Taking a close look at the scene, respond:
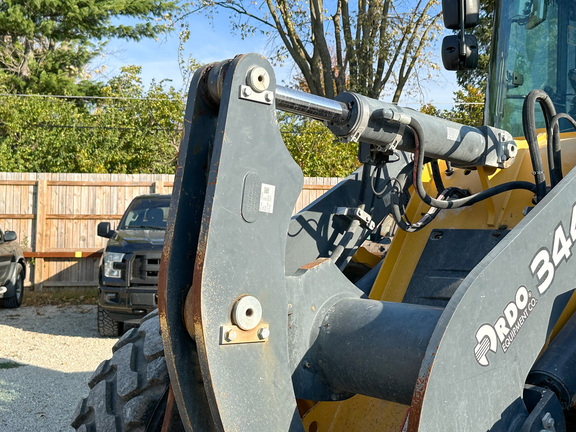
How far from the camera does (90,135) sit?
17375mm

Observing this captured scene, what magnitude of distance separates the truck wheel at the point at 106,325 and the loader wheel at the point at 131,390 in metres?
6.88

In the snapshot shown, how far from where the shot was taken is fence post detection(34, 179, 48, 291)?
13438 mm

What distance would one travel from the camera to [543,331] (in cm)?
207

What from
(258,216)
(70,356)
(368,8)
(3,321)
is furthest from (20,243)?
(258,216)

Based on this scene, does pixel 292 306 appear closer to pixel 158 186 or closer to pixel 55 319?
pixel 55 319

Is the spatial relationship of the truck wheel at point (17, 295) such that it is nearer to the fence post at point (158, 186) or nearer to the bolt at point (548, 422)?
the fence post at point (158, 186)

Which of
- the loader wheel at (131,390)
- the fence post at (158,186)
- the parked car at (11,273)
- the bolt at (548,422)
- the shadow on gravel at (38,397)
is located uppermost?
the fence post at (158,186)

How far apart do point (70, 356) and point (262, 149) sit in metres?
7.20

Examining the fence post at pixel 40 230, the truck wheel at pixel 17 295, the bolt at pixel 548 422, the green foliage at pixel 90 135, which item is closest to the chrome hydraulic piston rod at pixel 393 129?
the bolt at pixel 548 422

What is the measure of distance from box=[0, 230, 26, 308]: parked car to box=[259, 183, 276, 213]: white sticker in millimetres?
10119

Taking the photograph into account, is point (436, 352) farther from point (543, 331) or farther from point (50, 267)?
point (50, 267)

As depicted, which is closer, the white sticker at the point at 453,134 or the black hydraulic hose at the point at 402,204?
the white sticker at the point at 453,134

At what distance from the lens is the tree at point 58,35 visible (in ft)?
70.4

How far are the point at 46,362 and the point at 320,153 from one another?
10.3 m
